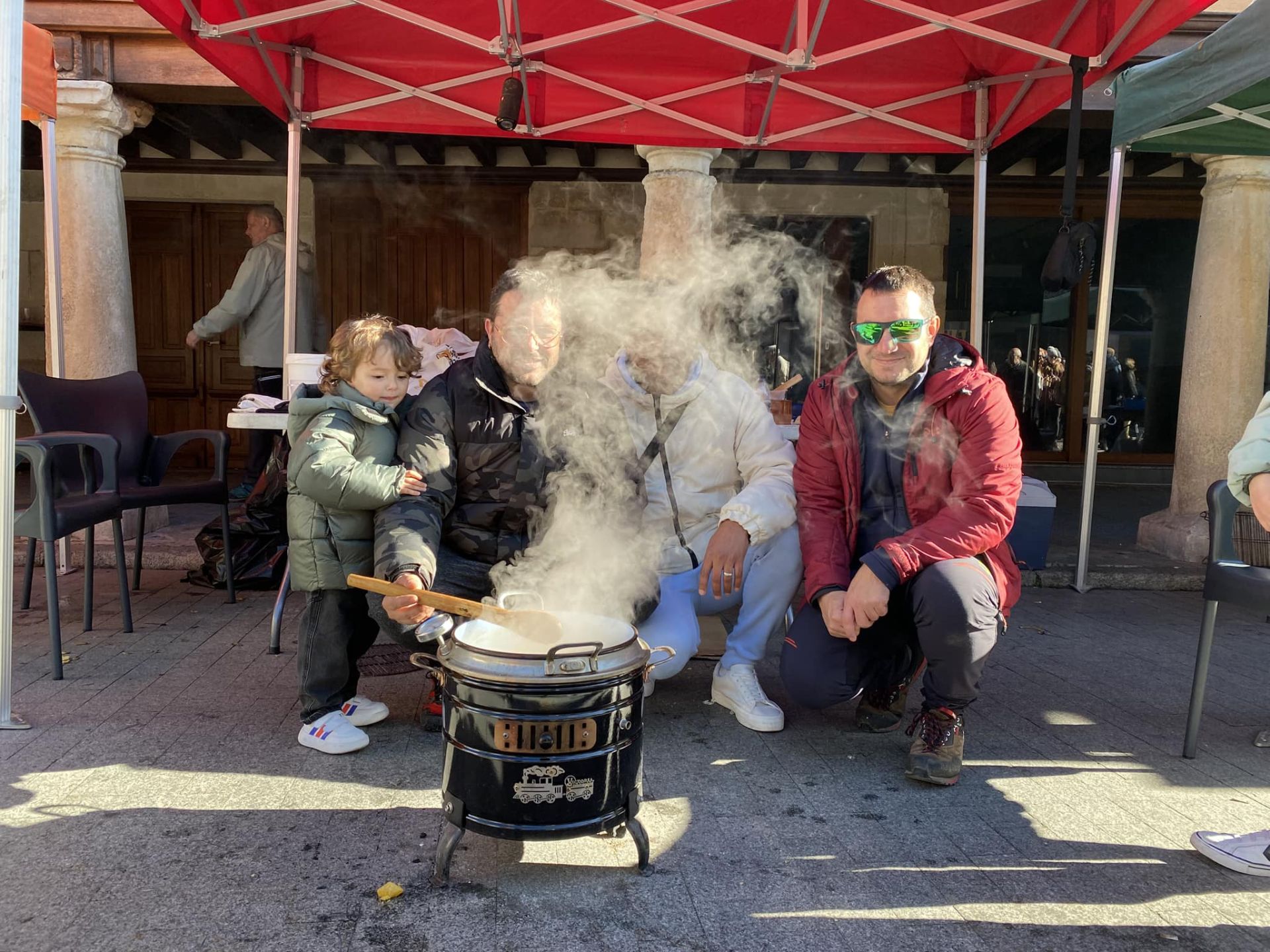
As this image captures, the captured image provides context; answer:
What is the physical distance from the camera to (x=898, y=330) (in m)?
2.98

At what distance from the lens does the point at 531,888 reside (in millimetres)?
2260

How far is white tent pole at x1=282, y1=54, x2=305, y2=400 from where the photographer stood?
4.84 metres

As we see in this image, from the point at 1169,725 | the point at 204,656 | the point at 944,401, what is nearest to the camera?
the point at 944,401

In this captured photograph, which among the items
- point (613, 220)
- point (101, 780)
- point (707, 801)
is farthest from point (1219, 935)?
point (613, 220)

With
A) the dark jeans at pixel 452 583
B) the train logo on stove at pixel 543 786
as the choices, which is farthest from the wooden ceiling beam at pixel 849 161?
the train logo on stove at pixel 543 786

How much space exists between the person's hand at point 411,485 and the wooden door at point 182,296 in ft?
23.1

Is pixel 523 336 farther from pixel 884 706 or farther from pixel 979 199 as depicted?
pixel 979 199

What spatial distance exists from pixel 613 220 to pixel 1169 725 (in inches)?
291

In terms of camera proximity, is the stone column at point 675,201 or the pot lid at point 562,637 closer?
the pot lid at point 562,637

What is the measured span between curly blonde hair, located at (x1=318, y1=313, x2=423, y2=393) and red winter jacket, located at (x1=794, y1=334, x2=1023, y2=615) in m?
1.40

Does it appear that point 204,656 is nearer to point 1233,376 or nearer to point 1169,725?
point 1169,725

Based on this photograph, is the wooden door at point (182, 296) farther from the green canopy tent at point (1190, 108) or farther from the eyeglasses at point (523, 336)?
the green canopy tent at point (1190, 108)

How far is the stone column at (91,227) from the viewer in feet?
19.4

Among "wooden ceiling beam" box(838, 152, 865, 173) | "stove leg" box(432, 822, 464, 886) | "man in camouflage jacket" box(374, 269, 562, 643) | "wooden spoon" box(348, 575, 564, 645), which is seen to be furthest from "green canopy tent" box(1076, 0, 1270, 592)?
"stove leg" box(432, 822, 464, 886)
